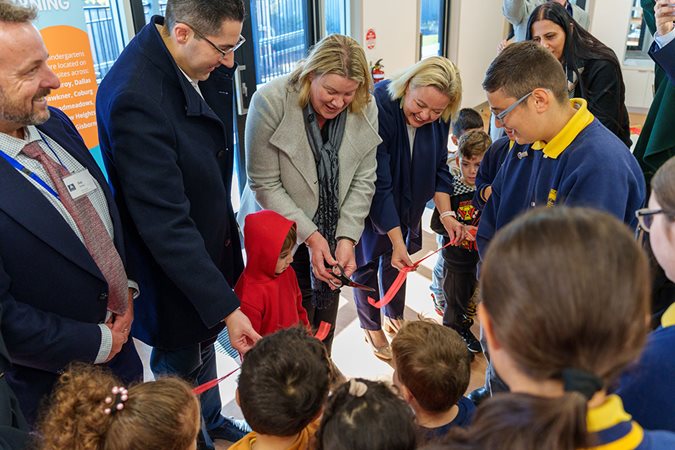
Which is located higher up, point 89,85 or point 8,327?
point 89,85

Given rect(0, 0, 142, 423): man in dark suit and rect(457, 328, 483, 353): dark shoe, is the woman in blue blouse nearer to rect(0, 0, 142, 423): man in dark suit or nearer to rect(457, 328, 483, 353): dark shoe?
rect(457, 328, 483, 353): dark shoe

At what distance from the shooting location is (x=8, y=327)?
1197 mm

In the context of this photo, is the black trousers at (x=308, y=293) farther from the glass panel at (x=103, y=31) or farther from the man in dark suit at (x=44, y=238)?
the glass panel at (x=103, y=31)

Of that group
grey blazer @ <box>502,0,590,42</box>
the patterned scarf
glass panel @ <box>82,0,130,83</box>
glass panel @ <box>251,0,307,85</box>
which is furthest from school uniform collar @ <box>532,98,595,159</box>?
glass panel @ <box>251,0,307,85</box>

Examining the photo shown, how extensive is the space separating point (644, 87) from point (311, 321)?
25.5 ft

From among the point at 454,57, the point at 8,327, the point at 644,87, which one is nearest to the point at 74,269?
the point at 8,327

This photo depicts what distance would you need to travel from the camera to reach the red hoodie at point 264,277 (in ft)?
6.07

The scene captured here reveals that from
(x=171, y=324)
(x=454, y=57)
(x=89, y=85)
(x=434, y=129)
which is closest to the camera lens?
(x=171, y=324)

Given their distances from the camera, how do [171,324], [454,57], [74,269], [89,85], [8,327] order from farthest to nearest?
[454,57], [89,85], [171,324], [74,269], [8,327]

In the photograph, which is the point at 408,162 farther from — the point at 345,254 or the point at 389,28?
the point at 389,28

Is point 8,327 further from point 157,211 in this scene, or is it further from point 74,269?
point 157,211

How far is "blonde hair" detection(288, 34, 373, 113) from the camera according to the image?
5.98ft

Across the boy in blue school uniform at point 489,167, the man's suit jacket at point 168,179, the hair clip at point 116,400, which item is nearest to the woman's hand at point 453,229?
the boy in blue school uniform at point 489,167

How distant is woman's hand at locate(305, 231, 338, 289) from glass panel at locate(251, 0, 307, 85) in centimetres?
281
